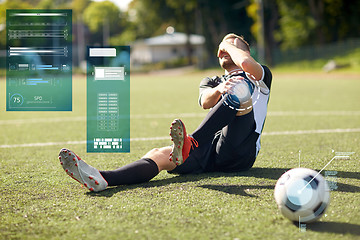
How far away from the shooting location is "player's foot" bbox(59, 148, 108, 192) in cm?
350

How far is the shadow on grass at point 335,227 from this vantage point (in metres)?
2.76

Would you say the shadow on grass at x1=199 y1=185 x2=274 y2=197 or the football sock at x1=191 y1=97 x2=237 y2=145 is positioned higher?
the football sock at x1=191 y1=97 x2=237 y2=145

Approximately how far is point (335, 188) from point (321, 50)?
36.6m

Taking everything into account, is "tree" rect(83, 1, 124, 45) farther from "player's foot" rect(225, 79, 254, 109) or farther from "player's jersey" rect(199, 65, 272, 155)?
"player's foot" rect(225, 79, 254, 109)

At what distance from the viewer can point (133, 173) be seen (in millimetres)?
3816

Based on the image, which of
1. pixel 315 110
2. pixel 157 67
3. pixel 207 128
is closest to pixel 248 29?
pixel 157 67

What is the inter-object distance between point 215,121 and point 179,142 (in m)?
Answer: 0.38

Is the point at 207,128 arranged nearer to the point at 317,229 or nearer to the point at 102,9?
the point at 317,229

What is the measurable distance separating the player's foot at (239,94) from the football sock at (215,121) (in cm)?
5

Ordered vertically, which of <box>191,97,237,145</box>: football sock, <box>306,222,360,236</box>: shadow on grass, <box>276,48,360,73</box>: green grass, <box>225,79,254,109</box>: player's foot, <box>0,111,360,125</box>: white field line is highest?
<box>276,48,360,73</box>: green grass

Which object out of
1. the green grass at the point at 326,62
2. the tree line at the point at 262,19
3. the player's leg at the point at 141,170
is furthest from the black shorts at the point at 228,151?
the green grass at the point at 326,62
